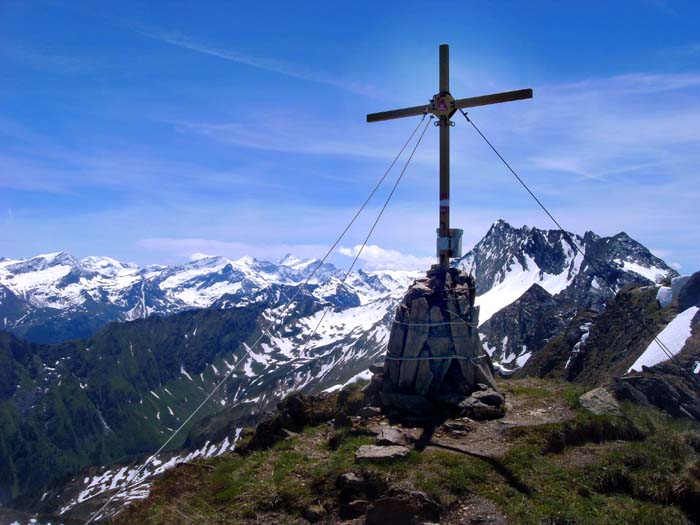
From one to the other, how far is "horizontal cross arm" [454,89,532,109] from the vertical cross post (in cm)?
74

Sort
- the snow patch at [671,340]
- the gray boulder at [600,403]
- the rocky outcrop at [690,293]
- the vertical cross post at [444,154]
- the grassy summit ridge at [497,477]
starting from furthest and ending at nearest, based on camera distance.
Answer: the rocky outcrop at [690,293] → the snow patch at [671,340] → the vertical cross post at [444,154] → the gray boulder at [600,403] → the grassy summit ridge at [497,477]

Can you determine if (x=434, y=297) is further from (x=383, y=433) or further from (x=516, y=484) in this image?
(x=516, y=484)

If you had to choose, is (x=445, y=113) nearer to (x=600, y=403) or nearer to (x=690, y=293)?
(x=600, y=403)

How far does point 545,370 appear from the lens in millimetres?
112688

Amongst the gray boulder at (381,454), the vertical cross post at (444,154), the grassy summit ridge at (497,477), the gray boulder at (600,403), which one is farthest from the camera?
the vertical cross post at (444,154)

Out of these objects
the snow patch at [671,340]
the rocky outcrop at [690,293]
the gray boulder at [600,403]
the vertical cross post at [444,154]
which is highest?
the vertical cross post at [444,154]

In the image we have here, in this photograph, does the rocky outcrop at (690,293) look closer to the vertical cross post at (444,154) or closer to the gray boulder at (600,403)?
the gray boulder at (600,403)

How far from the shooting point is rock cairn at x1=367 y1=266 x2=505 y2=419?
20875mm

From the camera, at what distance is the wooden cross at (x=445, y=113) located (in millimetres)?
19797

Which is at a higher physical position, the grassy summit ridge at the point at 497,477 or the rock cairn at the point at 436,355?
the rock cairn at the point at 436,355

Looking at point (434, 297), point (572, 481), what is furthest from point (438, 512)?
point (434, 297)

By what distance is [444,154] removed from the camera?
20.9 m

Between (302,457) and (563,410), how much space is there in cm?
1040

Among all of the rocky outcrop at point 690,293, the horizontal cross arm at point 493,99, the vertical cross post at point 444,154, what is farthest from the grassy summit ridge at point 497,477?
the rocky outcrop at point 690,293
